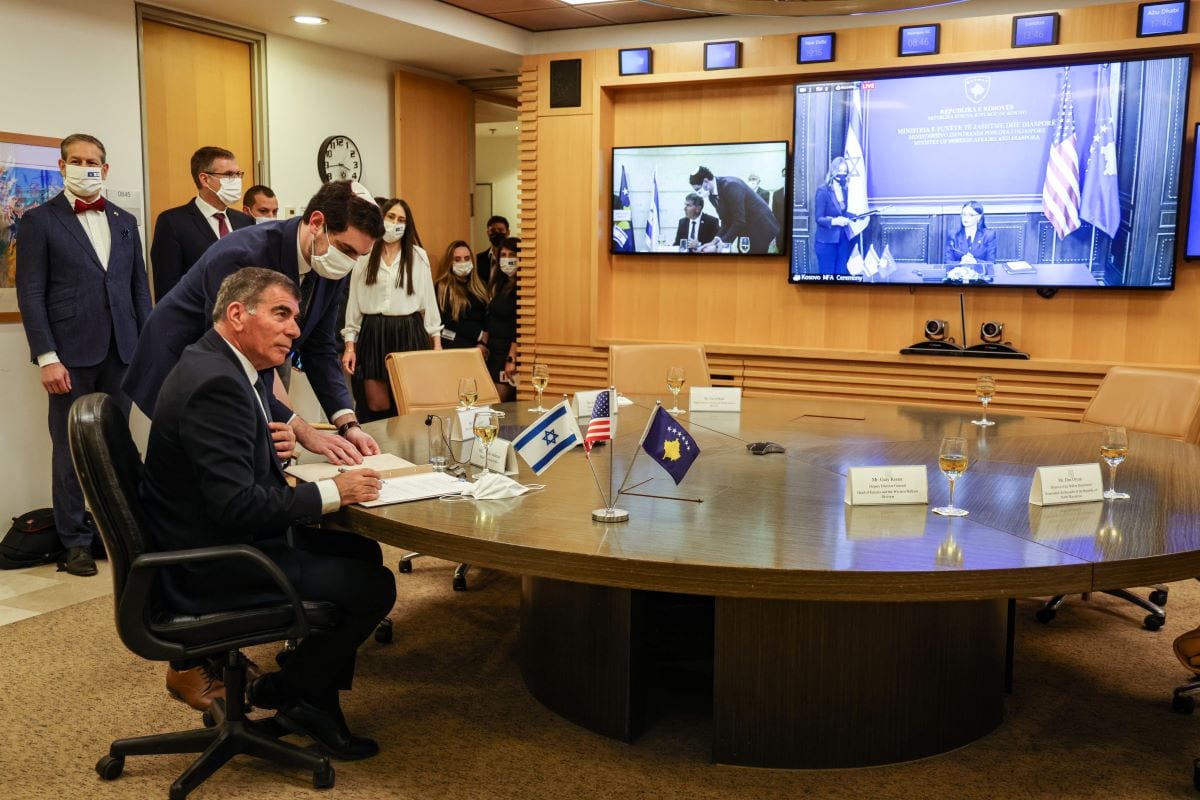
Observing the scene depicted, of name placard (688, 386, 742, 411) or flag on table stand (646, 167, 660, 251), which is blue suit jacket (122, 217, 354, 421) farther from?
flag on table stand (646, 167, 660, 251)

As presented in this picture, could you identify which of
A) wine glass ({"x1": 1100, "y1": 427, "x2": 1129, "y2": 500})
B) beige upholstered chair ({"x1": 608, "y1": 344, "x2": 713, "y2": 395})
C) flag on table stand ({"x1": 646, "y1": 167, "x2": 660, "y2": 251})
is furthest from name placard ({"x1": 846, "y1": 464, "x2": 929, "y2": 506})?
flag on table stand ({"x1": 646, "y1": 167, "x2": 660, "y2": 251})

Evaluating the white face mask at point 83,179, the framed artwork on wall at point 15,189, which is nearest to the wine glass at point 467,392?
the white face mask at point 83,179

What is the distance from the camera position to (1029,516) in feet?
8.77

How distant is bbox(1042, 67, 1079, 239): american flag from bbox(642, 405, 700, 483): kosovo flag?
4.23 meters

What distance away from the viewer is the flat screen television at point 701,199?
267 inches

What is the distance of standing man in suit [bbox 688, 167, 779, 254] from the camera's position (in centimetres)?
682

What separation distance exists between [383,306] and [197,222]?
1.23 m

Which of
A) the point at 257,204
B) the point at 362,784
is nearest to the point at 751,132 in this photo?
the point at 257,204

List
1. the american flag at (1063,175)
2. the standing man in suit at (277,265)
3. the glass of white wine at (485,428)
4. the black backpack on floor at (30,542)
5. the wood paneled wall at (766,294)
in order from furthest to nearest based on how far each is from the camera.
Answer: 1. the wood paneled wall at (766,294)
2. the american flag at (1063,175)
3. the black backpack on floor at (30,542)
4. the standing man in suit at (277,265)
5. the glass of white wine at (485,428)

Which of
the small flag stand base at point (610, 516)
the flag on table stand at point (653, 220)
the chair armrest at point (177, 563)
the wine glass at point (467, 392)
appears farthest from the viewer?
the flag on table stand at point (653, 220)

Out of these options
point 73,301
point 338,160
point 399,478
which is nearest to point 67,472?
point 73,301

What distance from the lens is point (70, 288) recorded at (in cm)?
496

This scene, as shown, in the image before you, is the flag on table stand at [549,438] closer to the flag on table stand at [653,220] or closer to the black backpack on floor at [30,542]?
the black backpack on floor at [30,542]

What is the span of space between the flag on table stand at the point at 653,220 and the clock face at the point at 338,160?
2066 mm
